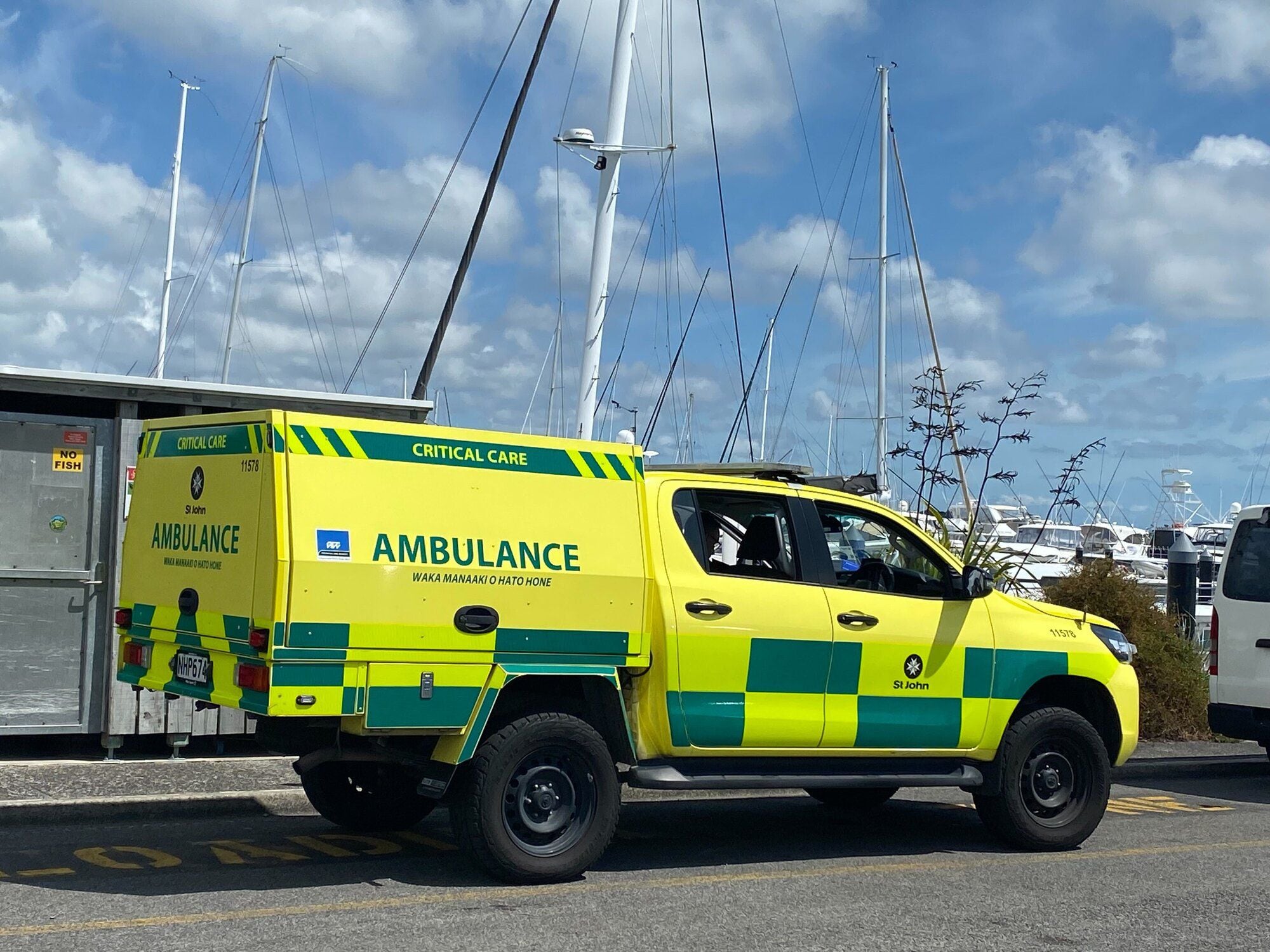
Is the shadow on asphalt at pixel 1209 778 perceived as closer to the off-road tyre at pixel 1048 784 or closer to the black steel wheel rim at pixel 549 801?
the off-road tyre at pixel 1048 784

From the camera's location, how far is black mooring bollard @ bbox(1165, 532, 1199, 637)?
14930mm

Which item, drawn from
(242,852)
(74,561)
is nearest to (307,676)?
(242,852)

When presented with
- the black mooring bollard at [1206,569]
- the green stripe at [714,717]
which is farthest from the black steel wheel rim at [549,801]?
the black mooring bollard at [1206,569]

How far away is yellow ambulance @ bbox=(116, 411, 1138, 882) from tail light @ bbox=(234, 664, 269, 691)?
1 cm

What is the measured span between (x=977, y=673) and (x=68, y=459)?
6395 mm

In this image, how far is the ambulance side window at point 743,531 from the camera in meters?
7.89

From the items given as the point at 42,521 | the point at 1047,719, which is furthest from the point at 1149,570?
the point at 42,521

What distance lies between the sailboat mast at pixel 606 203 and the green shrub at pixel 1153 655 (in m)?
5.22

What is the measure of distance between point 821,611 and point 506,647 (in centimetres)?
198

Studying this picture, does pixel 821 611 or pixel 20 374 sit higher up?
pixel 20 374

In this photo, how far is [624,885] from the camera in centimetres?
727

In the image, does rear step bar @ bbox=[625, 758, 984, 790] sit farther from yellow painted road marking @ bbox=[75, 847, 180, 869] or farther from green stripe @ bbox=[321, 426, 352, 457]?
yellow painted road marking @ bbox=[75, 847, 180, 869]

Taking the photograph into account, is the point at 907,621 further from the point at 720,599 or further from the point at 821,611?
the point at 720,599

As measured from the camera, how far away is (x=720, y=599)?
7641 millimetres
